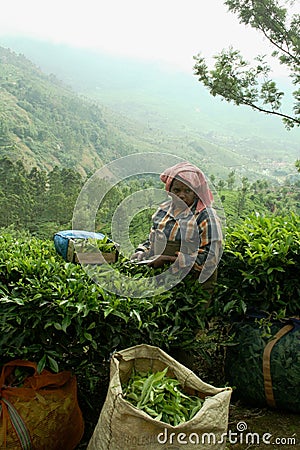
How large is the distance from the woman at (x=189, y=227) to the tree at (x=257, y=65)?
3.34m

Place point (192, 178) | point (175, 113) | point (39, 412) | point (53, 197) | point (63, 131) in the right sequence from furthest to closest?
point (175, 113)
point (63, 131)
point (53, 197)
point (192, 178)
point (39, 412)

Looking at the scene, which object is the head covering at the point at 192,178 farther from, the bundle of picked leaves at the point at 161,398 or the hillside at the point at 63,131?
the hillside at the point at 63,131

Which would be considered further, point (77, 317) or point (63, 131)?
point (63, 131)

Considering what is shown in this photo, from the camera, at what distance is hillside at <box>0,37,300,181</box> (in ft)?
23.7

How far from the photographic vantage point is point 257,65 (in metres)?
5.72

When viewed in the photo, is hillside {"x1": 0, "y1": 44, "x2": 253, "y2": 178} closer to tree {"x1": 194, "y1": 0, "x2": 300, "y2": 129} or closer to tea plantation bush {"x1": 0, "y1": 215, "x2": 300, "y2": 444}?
tree {"x1": 194, "y1": 0, "x2": 300, "y2": 129}

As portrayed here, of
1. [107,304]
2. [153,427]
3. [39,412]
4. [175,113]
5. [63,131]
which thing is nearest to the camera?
[153,427]

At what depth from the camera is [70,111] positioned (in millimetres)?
10570

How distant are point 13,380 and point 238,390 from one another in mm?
1349

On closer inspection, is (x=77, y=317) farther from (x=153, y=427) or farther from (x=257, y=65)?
(x=257, y=65)

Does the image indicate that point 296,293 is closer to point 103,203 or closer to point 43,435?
point 103,203
